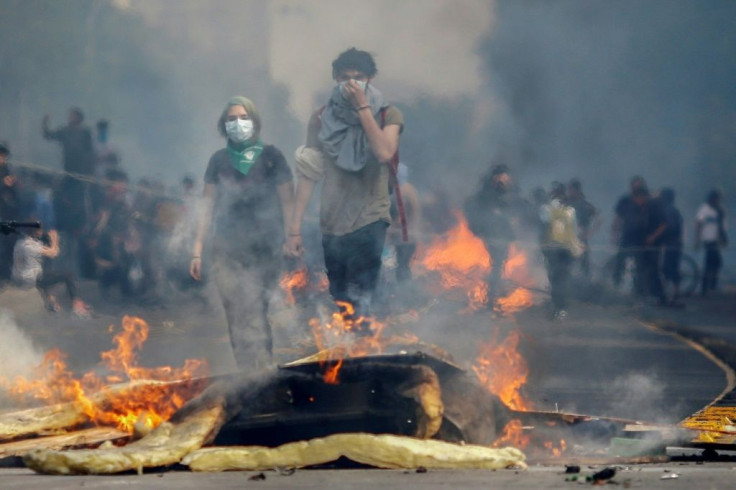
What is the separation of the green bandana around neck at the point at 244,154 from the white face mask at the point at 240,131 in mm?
35

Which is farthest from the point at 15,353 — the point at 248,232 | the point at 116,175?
the point at 116,175

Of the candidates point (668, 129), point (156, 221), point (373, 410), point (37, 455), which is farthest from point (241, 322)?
point (668, 129)

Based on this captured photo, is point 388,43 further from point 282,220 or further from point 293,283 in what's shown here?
point 282,220

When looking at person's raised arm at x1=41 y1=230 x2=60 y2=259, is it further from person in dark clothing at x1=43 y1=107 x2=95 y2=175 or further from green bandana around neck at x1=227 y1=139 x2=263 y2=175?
green bandana around neck at x1=227 y1=139 x2=263 y2=175

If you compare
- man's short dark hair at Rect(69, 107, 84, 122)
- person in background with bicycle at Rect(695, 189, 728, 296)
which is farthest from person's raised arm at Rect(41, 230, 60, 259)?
person in background with bicycle at Rect(695, 189, 728, 296)

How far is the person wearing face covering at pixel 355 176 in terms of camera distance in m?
8.37

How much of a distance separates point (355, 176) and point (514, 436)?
2.14 meters

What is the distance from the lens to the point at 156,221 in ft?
48.3

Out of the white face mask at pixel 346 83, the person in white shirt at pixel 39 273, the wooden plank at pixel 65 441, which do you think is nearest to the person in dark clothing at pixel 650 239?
the person in white shirt at pixel 39 273

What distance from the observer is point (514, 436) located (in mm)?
7234

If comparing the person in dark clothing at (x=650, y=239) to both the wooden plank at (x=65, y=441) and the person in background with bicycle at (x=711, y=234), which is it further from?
the wooden plank at (x=65, y=441)

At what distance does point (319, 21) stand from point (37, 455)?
777 centimetres

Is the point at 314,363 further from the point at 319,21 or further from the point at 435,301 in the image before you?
the point at 319,21

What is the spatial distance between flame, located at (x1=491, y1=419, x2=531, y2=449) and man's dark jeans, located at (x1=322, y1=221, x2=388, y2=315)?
4.70 ft
